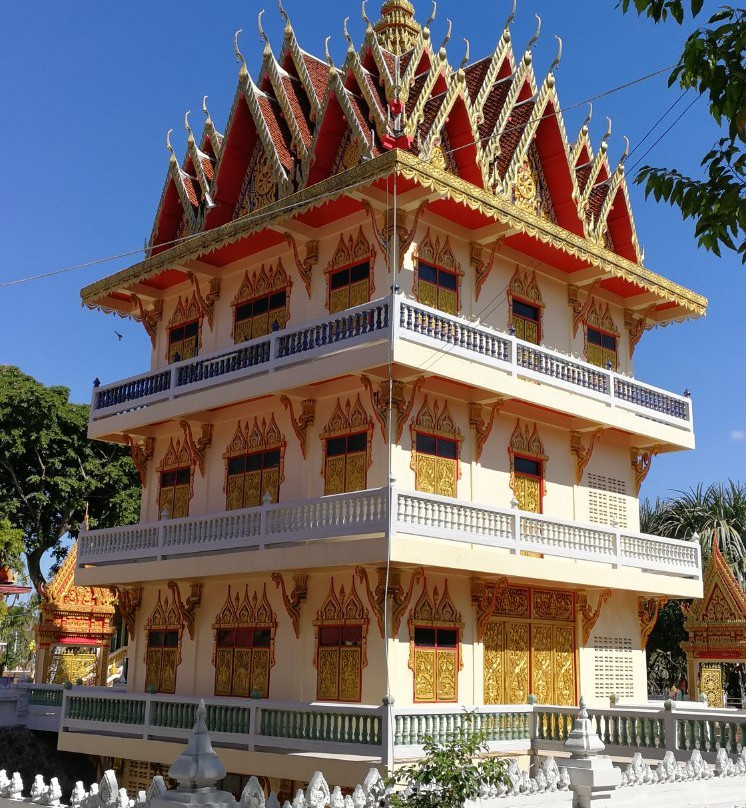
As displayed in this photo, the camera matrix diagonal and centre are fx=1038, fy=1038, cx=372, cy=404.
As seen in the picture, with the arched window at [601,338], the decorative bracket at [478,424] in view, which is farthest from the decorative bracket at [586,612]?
the arched window at [601,338]

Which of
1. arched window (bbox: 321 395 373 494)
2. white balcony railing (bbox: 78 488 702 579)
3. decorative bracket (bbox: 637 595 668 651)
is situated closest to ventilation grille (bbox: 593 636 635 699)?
decorative bracket (bbox: 637 595 668 651)

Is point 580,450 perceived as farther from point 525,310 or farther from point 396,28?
point 396,28

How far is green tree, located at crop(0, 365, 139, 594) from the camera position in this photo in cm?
3262

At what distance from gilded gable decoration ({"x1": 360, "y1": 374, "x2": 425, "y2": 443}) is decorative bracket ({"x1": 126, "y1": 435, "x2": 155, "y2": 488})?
6670 mm

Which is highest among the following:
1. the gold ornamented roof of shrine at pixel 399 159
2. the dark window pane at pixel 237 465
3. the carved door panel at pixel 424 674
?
the gold ornamented roof of shrine at pixel 399 159

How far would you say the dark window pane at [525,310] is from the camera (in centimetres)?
1886

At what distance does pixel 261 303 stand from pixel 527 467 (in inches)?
226

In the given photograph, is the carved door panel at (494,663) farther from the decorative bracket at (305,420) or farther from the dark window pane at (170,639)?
the dark window pane at (170,639)

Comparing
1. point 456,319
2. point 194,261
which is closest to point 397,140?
point 456,319

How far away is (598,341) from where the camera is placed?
807 inches

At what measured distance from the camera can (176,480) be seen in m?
20.4

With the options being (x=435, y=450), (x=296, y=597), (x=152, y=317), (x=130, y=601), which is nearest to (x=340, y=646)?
(x=296, y=597)

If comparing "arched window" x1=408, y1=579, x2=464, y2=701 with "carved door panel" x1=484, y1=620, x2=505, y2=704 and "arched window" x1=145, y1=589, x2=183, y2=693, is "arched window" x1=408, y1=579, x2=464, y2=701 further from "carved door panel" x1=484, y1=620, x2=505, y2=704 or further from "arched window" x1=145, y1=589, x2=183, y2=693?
"arched window" x1=145, y1=589, x2=183, y2=693

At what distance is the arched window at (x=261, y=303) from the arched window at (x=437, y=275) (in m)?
2.76
